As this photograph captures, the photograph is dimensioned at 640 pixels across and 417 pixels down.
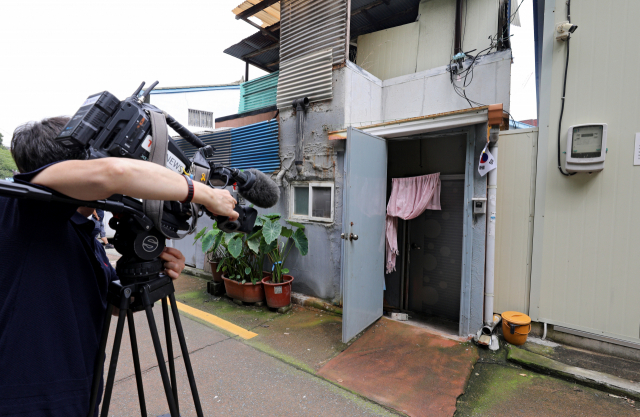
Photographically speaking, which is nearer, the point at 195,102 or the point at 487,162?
the point at 487,162

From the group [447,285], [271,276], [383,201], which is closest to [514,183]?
[383,201]

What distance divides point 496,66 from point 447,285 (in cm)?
311

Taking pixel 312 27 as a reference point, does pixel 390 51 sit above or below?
below

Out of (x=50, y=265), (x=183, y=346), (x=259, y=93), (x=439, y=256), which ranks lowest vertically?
(x=439, y=256)

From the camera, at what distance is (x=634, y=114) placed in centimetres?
300

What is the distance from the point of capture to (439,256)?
15.5ft

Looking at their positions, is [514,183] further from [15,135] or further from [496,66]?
[15,135]

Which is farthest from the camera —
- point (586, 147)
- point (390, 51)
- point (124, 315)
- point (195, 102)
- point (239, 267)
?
point (195, 102)

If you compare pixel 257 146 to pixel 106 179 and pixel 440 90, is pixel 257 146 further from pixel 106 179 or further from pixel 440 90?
Result: pixel 106 179

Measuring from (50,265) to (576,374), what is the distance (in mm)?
3865

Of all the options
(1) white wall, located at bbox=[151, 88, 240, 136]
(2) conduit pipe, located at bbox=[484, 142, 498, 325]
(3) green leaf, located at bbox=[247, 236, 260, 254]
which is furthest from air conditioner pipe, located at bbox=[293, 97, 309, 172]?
(1) white wall, located at bbox=[151, 88, 240, 136]

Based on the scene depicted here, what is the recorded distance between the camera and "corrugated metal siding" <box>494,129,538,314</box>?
350 cm

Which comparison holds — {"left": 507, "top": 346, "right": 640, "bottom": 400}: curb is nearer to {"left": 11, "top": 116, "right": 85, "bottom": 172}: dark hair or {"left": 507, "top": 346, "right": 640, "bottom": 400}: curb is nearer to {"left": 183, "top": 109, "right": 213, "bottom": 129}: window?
{"left": 11, "top": 116, "right": 85, "bottom": 172}: dark hair

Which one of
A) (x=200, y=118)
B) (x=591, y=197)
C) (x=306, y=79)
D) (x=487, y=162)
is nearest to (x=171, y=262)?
(x=487, y=162)
